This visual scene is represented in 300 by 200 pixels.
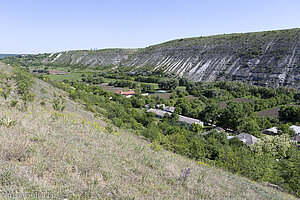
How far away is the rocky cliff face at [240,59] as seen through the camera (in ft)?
207

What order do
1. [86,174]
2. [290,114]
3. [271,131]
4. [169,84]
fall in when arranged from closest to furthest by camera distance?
[86,174] < [271,131] < [290,114] < [169,84]

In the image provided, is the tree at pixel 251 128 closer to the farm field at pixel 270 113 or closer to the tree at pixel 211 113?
the tree at pixel 211 113

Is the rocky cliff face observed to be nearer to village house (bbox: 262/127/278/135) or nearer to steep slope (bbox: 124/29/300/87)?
steep slope (bbox: 124/29/300/87)

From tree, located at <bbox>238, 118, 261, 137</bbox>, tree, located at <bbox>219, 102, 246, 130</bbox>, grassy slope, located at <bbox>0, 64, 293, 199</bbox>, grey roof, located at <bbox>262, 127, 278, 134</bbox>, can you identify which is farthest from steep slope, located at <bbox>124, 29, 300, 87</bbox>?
grassy slope, located at <bbox>0, 64, 293, 199</bbox>

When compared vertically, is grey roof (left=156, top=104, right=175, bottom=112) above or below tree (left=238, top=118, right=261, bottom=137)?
above

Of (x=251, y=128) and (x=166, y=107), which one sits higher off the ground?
(x=166, y=107)

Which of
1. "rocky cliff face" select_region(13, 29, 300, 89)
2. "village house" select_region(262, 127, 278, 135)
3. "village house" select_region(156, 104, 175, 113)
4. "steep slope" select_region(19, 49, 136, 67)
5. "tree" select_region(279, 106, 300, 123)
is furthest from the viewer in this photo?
"steep slope" select_region(19, 49, 136, 67)

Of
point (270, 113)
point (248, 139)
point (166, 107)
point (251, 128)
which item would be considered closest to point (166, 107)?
point (166, 107)

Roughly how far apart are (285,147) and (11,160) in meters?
29.2

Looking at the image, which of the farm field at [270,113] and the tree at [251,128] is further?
the farm field at [270,113]

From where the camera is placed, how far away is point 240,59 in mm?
77500

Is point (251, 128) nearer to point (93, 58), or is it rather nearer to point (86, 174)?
point (86, 174)

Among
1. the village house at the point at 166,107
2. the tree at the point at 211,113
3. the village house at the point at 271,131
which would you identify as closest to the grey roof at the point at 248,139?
the village house at the point at 271,131

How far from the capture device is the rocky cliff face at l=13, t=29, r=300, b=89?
6303 cm
